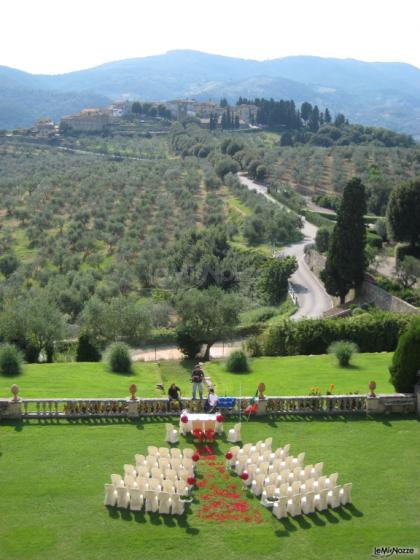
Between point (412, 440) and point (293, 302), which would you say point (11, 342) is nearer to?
point (412, 440)

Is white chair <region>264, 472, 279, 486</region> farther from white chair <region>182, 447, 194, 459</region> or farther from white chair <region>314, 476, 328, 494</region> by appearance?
white chair <region>182, 447, 194, 459</region>

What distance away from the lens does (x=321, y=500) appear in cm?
1880

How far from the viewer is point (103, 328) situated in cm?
4091

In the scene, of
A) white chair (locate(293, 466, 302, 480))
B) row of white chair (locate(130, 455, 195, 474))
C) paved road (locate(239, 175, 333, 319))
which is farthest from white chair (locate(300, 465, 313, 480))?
paved road (locate(239, 175, 333, 319))

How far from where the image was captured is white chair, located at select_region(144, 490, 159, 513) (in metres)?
18.6

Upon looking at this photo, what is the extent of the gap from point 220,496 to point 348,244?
107ft

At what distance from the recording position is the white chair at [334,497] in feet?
61.9

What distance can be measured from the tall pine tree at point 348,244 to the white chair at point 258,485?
32216mm

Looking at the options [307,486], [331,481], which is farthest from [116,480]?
[331,481]

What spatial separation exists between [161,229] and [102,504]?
70.0m

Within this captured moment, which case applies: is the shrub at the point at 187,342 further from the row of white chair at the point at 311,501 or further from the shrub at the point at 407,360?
the row of white chair at the point at 311,501

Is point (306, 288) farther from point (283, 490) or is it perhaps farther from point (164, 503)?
point (164, 503)

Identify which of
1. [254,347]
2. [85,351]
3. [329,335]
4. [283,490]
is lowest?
[254,347]

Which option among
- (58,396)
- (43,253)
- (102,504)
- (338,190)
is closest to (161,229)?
(43,253)
